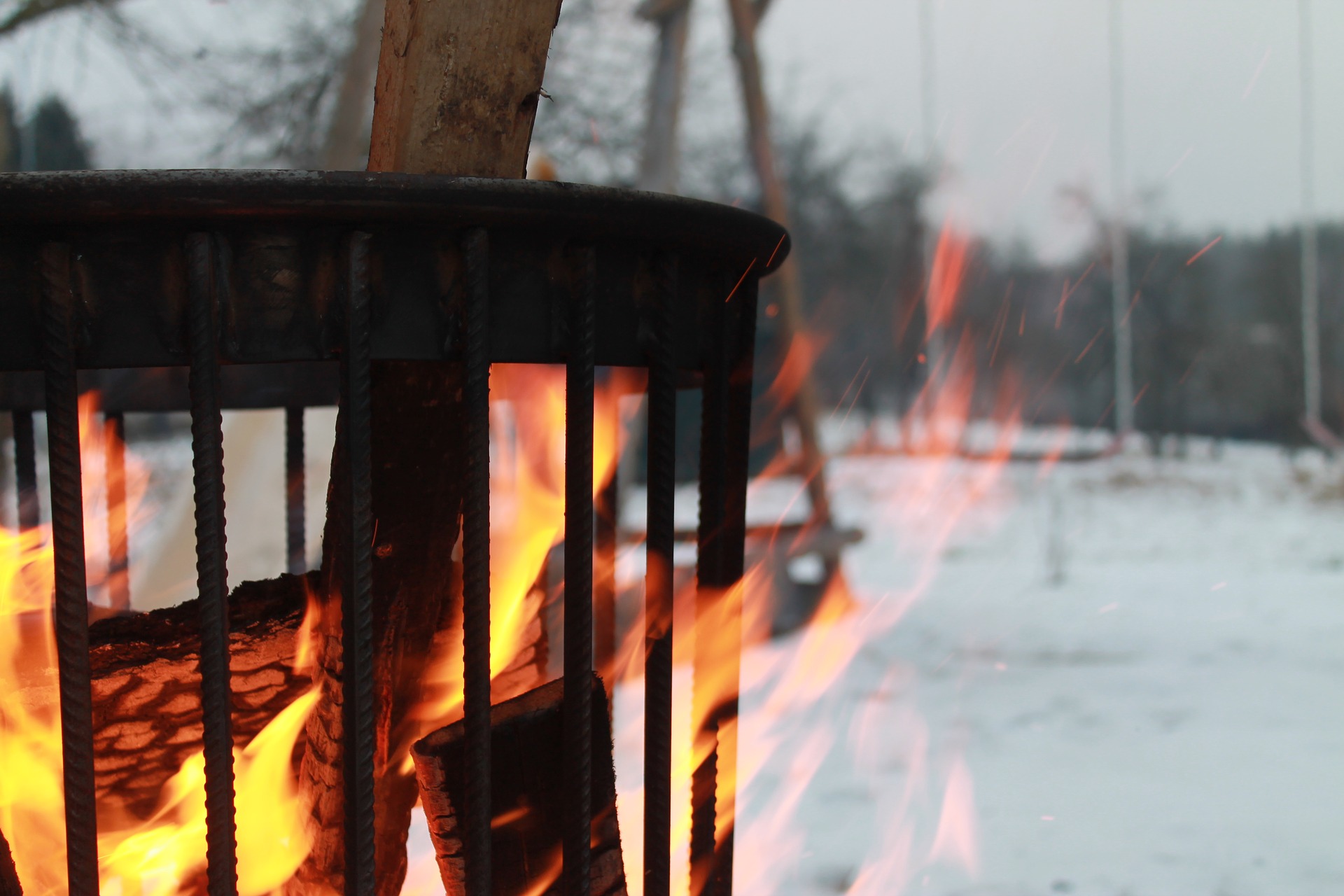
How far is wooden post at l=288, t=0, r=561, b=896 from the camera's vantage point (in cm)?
101

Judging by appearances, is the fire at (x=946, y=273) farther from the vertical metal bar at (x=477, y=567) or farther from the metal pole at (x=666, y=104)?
the vertical metal bar at (x=477, y=567)

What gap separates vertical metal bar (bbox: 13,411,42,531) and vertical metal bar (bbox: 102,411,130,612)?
136 millimetres

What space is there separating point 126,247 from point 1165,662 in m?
3.91

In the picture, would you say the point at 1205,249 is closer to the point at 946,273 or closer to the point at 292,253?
the point at 946,273

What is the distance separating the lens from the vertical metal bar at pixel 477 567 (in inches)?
34.3

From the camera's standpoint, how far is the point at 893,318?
13133mm

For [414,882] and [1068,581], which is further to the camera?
[1068,581]

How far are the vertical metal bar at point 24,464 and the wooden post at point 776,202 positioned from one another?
126 inches

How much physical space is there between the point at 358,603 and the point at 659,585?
0.36 m

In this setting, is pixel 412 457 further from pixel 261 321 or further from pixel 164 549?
pixel 164 549

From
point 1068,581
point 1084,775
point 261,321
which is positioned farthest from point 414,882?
point 1068,581

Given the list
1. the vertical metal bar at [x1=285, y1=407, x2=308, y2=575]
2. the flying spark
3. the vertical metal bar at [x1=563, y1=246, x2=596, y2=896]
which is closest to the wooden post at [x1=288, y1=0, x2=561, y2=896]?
the vertical metal bar at [x1=563, y1=246, x2=596, y2=896]

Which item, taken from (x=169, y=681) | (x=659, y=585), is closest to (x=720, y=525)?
(x=659, y=585)

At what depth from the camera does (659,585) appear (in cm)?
107
